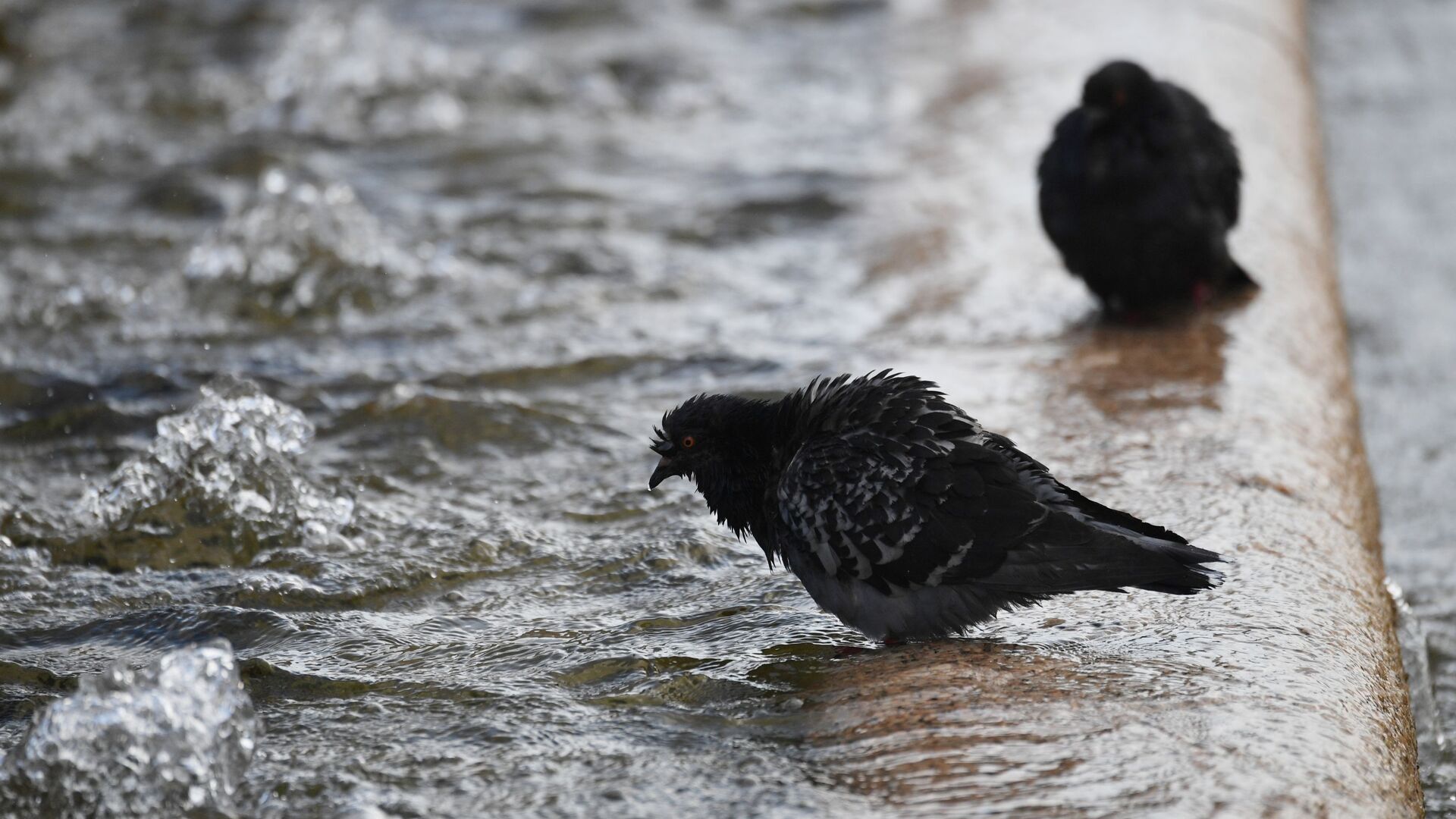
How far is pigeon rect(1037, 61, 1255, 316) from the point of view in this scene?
577 centimetres

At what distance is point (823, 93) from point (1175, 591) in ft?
24.1

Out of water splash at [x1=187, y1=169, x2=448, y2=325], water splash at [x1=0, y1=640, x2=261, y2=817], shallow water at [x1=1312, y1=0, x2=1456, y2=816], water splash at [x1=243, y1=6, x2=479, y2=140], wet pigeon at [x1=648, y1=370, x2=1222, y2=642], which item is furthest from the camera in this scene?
water splash at [x1=243, y1=6, x2=479, y2=140]

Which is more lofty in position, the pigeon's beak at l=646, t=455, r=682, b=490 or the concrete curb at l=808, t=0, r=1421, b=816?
the pigeon's beak at l=646, t=455, r=682, b=490

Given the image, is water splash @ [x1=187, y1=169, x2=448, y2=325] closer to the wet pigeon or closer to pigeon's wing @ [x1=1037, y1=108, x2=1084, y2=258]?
pigeon's wing @ [x1=1037, y1=108, x2=1084, y2=258]

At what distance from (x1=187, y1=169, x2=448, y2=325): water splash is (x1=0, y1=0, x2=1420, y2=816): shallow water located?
0.03 meters

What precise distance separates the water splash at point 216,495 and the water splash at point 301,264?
74.5 inches

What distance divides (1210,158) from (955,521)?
9.56ft

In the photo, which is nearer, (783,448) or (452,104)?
(783,448)

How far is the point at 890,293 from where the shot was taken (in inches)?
265

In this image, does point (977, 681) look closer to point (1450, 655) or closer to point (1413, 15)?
point (1450, 655)

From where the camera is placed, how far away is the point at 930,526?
3609mm

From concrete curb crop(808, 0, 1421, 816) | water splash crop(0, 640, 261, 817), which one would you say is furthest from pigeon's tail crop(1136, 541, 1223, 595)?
water splash crop(0, 640, 261, 817)

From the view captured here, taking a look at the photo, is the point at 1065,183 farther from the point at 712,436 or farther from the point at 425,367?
the point at 425,367

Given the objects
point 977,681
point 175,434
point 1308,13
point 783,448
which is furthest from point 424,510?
point 1308,13
